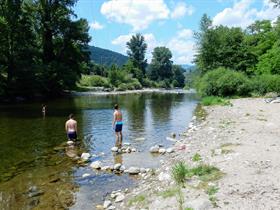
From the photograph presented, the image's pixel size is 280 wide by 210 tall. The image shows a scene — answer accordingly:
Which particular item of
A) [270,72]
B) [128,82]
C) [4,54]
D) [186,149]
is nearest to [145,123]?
[186,149]

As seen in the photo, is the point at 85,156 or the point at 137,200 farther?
the point at 85,156

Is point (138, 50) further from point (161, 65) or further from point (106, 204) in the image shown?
point (106, 204)

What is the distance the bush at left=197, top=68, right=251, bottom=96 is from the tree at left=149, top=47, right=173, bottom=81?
11616 centimetres

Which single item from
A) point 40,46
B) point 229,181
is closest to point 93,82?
point 40,46

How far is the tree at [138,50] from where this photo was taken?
16112 cm

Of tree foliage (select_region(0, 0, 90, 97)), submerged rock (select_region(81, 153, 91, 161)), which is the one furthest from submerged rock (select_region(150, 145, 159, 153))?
tree foliage (select_region(0, 0, 90, 97))

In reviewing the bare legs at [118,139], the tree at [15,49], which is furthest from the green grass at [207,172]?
the tree at [15,49]

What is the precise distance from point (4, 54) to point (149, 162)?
153 feet

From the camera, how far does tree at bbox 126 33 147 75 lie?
16112 cm

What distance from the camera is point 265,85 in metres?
60.9

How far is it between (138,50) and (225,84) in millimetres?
107344

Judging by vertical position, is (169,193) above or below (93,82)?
below

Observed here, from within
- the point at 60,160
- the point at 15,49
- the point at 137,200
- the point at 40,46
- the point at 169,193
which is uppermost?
the point at 40,46

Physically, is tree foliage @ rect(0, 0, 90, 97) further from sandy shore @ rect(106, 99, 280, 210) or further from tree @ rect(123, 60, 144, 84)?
tree @ rect(123, 60, 144, 84)
